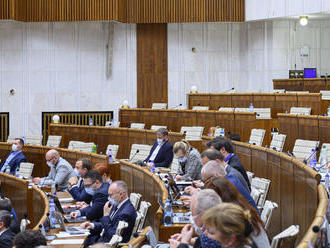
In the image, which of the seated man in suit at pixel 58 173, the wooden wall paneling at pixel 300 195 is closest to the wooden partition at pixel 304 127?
the wooden wall paneling at pixel 300 195

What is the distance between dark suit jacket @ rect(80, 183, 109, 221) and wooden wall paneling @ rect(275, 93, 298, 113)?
24.1 ft

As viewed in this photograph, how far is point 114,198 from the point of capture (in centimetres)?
593

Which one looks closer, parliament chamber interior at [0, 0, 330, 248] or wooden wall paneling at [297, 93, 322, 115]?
parliament chamber interior at [0, 0, 330, 248]

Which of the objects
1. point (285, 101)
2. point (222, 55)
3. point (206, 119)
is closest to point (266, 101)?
point (285, 101)

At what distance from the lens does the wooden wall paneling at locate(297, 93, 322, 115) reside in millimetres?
12508

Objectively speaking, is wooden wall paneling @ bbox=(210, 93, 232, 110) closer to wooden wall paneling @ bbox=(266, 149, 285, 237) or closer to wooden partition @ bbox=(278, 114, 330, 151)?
wooden partition @ bbox=(278, 114, 330, 151)


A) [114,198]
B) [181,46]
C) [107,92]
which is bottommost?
[114,198]

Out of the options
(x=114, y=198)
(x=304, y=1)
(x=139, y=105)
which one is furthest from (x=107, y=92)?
(x=114, y=198)

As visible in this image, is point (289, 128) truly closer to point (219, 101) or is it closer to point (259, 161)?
point (259, 161)

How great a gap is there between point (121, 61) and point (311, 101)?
271 inches

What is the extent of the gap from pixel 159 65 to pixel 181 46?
0.88 metres

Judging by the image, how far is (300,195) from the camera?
21.1 feet

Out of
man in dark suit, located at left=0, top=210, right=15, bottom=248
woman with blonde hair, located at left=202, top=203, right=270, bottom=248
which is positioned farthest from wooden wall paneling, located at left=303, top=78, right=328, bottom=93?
woman with blonde hair, located at left=202, top=203, right=270, bottom=248

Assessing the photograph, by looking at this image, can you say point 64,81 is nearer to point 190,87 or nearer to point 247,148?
point 190,87
